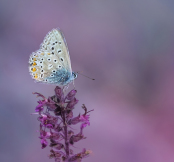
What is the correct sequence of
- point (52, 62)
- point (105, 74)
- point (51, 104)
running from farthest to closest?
point (105, 74)
point (52, 62)
point (51, 104)

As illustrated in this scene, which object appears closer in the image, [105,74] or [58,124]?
[58,124]

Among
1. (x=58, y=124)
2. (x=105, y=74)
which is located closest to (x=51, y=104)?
(x=58, y=124)

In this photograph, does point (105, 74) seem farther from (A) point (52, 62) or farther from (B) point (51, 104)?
(B) point (51, 104)

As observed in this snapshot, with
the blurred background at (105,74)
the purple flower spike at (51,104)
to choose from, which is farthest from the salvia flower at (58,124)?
the blurred background at (105,74)

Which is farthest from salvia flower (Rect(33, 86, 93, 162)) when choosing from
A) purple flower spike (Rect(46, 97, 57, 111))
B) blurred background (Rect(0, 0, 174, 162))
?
blurred background (Rect(0, 0, 174, 162))

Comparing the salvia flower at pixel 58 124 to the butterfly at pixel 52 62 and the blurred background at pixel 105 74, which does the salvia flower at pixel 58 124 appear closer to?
the butterfly at pixel 52 62

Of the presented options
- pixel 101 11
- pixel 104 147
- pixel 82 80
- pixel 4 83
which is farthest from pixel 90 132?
pixel 101 11

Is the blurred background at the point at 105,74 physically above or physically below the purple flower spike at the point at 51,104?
above
